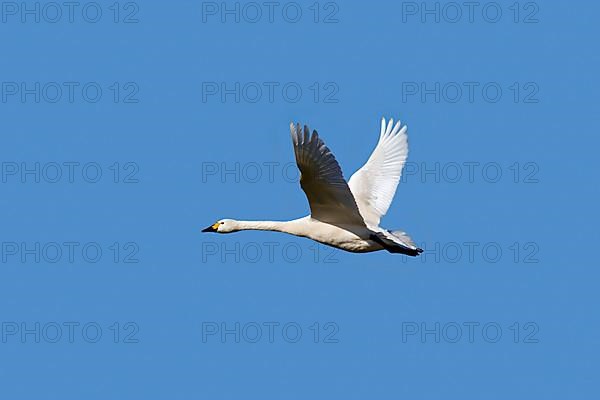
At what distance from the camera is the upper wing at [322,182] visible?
15039mm

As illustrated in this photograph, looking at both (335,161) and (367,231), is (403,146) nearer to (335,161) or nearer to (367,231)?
(367,231)

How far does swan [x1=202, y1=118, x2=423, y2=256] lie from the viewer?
15.4 metres

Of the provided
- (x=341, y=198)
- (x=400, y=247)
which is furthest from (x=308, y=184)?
(x=400, y=247)

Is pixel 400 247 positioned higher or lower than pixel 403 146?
lower

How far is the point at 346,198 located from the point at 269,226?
160 centimetres

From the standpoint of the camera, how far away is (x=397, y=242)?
16.7 meters

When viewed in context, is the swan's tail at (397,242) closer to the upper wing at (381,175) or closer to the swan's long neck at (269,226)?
the upper wing at (381,175)

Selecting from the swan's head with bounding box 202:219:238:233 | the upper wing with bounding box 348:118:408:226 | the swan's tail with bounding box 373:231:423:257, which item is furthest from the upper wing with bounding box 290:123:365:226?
the swan's head with bounding box 202:219:238:233

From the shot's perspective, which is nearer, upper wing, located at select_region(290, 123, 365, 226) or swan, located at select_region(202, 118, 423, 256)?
upper wing, located at select_region(290, 123, 365, 226)

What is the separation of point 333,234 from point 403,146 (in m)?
2.93

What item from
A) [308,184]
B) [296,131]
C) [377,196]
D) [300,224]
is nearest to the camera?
[296,131]

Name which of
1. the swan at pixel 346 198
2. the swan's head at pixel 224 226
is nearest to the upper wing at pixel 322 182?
the swan at pixel 346 198

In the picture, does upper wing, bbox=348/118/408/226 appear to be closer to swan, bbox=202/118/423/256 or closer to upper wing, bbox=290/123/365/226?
swan, bbox=202/118/423/256

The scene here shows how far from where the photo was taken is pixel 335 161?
50.5 feet
